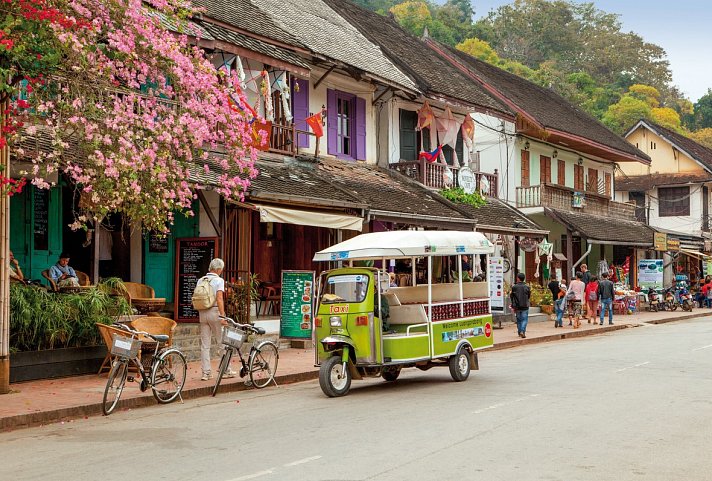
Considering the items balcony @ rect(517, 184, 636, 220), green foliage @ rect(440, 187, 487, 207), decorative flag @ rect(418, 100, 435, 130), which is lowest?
green foliage @ rect(440, 187, 487, 207)

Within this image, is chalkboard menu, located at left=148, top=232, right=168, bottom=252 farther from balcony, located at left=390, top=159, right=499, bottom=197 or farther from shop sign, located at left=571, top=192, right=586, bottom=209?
shop sign, located at left=571, top=192, right=586, bottom=209

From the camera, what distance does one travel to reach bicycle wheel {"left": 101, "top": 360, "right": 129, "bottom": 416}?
10969 mm

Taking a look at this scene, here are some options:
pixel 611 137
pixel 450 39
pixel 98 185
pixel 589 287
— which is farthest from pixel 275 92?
pixel 450 39

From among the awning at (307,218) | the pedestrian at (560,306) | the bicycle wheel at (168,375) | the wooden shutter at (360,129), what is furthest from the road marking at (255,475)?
the pedestrian at (560,306)

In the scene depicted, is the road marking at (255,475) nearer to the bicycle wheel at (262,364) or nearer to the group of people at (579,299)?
the bicycle wheel at (262,364)

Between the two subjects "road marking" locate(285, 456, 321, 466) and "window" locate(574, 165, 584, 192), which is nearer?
"road marking" locate(285, 456, 321, 466)

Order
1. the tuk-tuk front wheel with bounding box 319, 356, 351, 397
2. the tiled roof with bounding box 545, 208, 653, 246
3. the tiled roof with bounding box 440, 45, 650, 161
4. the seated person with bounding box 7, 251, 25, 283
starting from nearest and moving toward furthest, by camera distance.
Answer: the tuk-tuk front wheel with bounding box 319, 356, 351, 397 < the seated person with bounding box 7, 251, 25, 283 < the tiled roof with bounding box 545, 208, 653, 246 < the tiled roof with bounding box 440, 45, 650, 161

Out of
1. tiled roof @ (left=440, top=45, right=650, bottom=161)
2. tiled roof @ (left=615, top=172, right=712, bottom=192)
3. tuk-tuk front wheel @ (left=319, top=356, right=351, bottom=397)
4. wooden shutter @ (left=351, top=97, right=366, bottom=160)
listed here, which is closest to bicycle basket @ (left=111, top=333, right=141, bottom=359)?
tuk-tuk front wheel @ (left=319, top=356, right=351, bottom=397)

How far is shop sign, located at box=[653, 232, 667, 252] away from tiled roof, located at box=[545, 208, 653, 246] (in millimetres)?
245

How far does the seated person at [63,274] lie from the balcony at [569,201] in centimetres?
2008

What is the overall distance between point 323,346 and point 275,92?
391 inches

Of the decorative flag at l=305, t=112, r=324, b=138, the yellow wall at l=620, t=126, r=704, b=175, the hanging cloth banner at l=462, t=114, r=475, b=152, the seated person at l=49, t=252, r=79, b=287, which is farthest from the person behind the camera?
the yellow wall at l=620, t=126, r=704, b=175

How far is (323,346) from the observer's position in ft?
40.7

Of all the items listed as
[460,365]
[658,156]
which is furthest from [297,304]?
[658,156]
